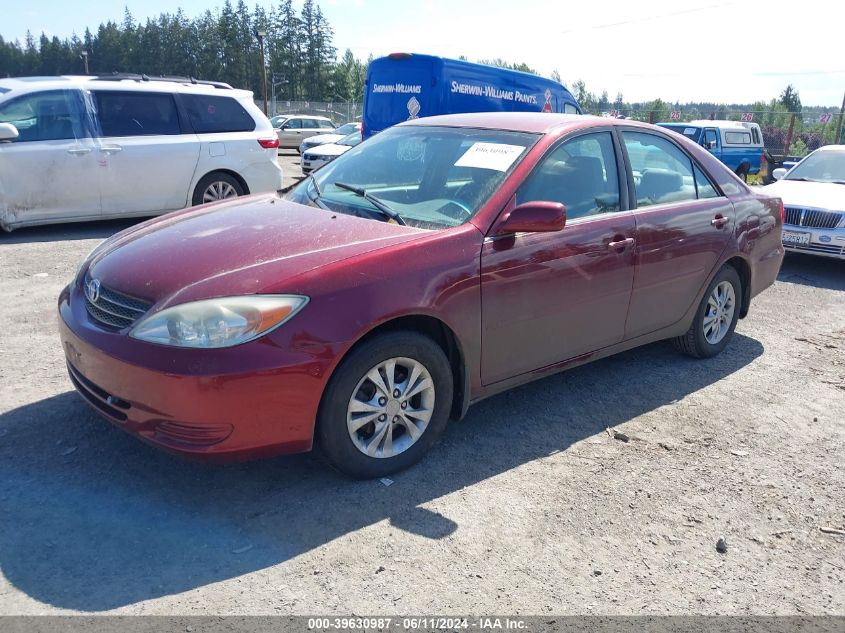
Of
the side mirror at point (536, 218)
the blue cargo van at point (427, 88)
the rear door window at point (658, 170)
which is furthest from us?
the blue cargo van at point (427, 88)

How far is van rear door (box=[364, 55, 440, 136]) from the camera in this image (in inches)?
448

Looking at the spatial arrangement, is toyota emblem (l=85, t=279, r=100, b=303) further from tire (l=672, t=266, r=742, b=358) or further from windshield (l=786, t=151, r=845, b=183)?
windshield (l=786, t=151, r=845, b=183)

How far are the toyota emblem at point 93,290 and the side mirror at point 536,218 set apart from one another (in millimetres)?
1981

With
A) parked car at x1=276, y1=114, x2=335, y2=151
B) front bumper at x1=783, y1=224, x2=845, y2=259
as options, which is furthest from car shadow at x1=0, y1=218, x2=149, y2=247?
parked car at x1=276, y1=114, x2=335, y2=151

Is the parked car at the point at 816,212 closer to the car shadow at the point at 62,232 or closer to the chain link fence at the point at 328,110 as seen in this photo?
the car shadow at the point at 62,232

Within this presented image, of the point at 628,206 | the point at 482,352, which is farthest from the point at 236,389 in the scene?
the point at 628,206

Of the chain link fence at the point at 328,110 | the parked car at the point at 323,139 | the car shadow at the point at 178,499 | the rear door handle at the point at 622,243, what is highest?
the chain link fence at the point at 328,110

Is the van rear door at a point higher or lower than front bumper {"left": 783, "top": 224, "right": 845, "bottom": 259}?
higher

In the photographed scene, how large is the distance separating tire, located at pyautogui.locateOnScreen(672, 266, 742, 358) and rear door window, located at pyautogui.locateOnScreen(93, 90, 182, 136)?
22.6ft

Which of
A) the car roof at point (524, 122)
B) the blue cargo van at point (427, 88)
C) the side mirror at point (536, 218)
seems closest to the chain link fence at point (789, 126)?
the blue cargo van at point (427, 88)

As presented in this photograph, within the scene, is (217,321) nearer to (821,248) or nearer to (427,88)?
(821,248)

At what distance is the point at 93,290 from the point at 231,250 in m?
0.70

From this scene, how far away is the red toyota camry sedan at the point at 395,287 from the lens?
9.58 ft

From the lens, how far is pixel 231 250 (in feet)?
10.8
